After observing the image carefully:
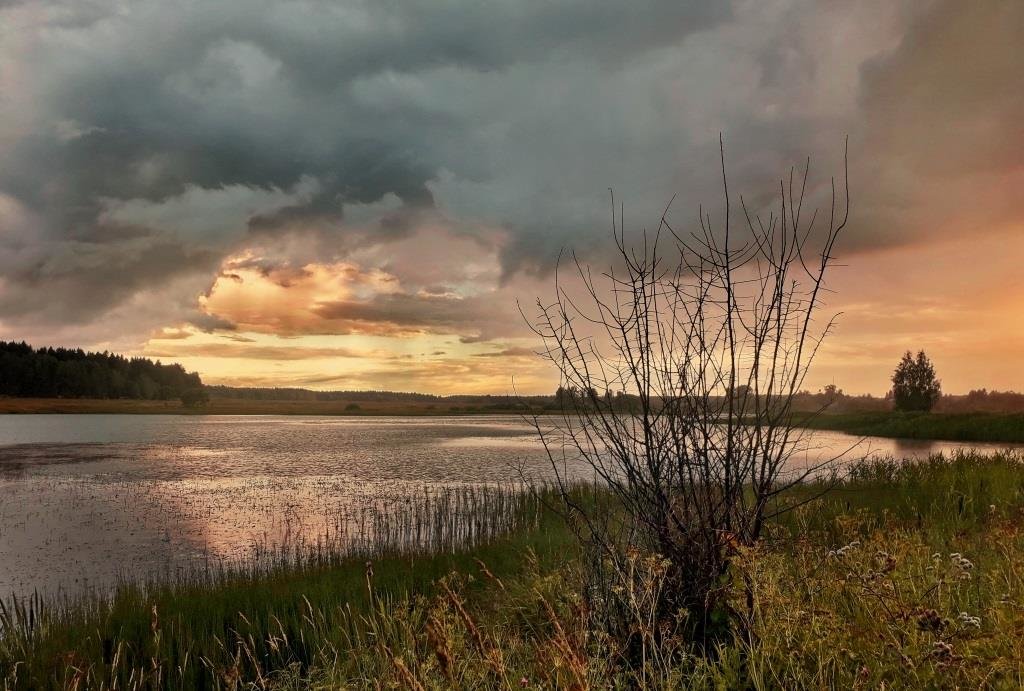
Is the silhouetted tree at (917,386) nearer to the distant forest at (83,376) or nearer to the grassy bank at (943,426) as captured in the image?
the grassy bank at (943,426)

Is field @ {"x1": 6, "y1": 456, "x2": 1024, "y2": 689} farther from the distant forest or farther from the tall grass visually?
the distant forest

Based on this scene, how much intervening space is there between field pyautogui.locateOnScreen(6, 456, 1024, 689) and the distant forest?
114 metres

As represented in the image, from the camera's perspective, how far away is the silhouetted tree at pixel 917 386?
6259cm

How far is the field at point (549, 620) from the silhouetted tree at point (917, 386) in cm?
5523

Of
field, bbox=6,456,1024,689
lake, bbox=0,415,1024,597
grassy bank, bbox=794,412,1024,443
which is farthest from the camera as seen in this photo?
grassy bank, bbox=794,412,1024,443

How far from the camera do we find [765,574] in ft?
13.7

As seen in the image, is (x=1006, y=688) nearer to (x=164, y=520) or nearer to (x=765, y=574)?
(x=765, y=574)

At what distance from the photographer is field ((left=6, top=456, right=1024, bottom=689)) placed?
12.6 feet

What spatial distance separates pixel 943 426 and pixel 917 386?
1740cm

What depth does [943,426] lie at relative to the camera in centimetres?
4775

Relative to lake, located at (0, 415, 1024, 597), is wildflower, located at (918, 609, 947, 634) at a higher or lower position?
higher

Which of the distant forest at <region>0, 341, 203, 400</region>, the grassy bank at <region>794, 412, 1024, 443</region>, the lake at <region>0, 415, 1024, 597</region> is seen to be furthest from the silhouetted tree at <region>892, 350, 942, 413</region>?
the distant forest at <region>0, 341, 203, 400</region>

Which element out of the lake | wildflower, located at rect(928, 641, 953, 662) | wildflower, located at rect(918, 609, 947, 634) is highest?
wildflower, located at rect(918, 609, 947, 634)

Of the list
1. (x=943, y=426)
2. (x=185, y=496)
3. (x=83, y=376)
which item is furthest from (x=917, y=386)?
(x=83, y=376)
